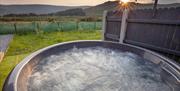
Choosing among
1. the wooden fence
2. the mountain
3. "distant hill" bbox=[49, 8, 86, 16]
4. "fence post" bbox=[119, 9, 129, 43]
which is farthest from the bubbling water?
"distant hill" bbox=[49, 8, 86, 16]

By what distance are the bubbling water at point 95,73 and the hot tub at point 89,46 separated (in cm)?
7

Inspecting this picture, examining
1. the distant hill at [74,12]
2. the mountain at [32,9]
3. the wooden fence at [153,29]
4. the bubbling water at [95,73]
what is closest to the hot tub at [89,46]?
the bubbling water at [95,73]

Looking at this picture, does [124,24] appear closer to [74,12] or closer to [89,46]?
[89,46]

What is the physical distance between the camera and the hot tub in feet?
5.80

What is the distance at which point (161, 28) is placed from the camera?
285 cm

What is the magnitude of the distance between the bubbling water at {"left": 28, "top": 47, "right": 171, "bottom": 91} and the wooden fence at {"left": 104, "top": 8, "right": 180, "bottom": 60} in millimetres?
370

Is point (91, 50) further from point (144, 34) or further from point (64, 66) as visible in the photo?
point (144, 34)

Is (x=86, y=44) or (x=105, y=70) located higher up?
(x=86, y=44)

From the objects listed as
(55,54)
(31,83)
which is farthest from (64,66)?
(31,83)

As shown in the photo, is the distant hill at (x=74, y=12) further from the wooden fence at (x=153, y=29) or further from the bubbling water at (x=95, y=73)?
the bubbling water at (x=95, y=73)

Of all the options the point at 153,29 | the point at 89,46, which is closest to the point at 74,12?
the point at 89,46

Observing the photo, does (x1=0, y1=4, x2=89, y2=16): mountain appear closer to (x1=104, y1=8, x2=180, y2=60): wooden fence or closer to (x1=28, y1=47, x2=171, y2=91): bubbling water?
(x1=28, y1=47, x2=171, y2=91): bubbling water

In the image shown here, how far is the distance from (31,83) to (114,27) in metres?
3.06

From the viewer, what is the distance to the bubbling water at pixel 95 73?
2266mm
